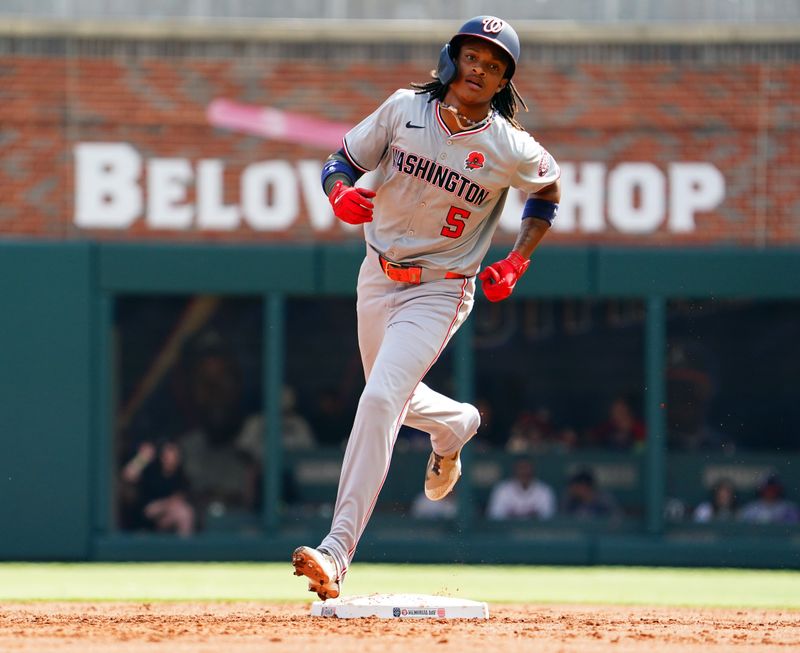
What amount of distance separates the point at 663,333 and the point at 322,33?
12.3ft

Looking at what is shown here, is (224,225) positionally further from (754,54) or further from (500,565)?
(754,54)

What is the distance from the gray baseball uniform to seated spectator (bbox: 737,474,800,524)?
6.35 m

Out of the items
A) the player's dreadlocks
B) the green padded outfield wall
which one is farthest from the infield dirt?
the green padded outfield wall

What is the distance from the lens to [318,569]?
552cm

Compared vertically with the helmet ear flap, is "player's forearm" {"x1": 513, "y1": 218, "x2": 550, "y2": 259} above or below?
below

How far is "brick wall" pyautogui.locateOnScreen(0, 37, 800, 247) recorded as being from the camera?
12.2 metres

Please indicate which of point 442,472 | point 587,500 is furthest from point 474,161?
point 587,500

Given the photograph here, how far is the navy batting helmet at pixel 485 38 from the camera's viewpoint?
5.92 metres

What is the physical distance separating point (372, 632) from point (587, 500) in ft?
22.4

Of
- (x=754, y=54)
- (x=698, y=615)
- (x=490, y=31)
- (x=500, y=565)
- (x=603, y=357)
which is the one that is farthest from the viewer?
(x=603, y=357)

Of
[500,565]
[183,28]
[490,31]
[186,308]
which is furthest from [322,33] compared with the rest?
[490,31]

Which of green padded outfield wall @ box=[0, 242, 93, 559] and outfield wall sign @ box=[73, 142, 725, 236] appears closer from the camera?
green padded outfield wall @ box=[0, 242, 93, 559]

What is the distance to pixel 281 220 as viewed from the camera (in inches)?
487

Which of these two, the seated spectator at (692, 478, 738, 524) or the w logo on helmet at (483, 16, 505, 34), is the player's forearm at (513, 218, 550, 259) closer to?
the w logo on helmet at (483, 16, 505, 34)
